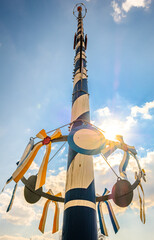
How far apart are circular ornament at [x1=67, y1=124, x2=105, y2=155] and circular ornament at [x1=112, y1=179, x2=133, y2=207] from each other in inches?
83.8

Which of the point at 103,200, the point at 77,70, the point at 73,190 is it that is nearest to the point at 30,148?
the point at 73,190

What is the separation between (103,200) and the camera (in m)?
7.03

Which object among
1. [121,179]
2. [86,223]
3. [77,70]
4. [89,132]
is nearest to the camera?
Answer: [86,223]

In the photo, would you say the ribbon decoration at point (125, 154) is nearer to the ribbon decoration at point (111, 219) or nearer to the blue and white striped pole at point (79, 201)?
the blue and white striped pole at point (79, 201)

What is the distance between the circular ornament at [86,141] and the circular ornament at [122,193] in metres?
2.13

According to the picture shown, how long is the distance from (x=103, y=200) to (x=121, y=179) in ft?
6.47

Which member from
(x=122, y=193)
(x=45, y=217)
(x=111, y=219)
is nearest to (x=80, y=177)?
(x=122, y=193)

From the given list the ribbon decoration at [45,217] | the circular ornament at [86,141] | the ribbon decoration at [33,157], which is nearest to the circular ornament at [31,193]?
the ribbon decoration at [45,217]

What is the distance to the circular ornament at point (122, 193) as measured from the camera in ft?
18.3

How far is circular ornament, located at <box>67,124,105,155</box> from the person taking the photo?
14.1 feet

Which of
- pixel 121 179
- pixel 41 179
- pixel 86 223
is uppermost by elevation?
pixel 121 179

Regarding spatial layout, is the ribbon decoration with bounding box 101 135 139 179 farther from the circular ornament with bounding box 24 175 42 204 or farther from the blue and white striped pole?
the circular ornament with bounding box 24 175 42 204

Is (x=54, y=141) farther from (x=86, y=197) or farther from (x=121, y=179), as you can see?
(x=121, y=179)

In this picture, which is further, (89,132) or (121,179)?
(121,179)
